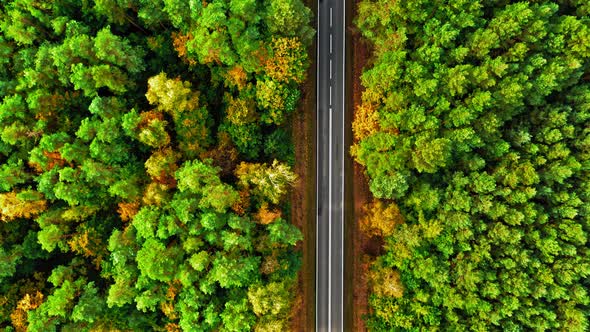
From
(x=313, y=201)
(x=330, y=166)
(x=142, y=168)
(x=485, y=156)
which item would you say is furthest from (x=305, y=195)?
(x=485, y=156)

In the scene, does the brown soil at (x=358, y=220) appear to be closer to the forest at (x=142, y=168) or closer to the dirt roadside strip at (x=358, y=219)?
the dirt roadside strip at (x=358, y=219)

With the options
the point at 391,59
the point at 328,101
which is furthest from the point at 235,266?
the point at 391,59

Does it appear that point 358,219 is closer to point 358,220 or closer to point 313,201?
point 358,220

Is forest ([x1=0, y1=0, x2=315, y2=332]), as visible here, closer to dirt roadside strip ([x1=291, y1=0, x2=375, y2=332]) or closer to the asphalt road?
dirt roadside strip ([x1=291, y1=0, x2=375, y2=332])

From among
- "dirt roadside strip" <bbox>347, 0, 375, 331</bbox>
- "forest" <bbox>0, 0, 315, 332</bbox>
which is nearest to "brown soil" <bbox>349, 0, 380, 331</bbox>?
"dirt roadside strip" <bbox>347, 0, 375, 331</bbox>

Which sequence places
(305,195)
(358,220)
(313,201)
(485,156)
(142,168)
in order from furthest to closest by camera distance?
(313,201) < (358,220) < (305,195) < (485,156) < (142,168)

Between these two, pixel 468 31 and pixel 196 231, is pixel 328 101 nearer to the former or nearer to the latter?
pixel 468 31
